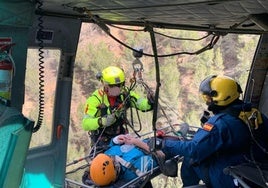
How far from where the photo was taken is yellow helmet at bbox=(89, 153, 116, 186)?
14.5 feet

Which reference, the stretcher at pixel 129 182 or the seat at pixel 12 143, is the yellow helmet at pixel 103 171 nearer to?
the stretcher at pixel 129 182

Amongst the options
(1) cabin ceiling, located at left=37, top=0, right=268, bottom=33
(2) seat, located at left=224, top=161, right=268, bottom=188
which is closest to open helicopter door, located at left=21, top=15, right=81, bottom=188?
(1) cabin ceiling, located at left=37, top=0, right=268, bottom=33

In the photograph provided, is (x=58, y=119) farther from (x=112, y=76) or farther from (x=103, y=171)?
(x=112, y=76)

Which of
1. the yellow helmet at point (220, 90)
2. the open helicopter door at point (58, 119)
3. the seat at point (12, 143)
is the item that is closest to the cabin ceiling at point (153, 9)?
the open helicopter door at point (58, 119)

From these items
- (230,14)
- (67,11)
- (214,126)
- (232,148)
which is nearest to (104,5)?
(67,11)

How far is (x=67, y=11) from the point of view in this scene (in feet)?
12.0

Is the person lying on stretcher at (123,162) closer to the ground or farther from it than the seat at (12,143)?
closer to the ground

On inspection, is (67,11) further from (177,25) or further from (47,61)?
(177,25)

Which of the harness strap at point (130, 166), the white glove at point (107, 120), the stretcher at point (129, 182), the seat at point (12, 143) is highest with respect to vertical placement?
the seat at point (12, 143)

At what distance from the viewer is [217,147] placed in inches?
162

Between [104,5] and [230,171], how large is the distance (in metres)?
1.80

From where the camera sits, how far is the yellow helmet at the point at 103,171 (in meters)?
4.41

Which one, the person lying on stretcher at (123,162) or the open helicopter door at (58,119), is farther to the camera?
the person lying on stretcher at (123,162)

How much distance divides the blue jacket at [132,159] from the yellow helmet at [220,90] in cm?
91
